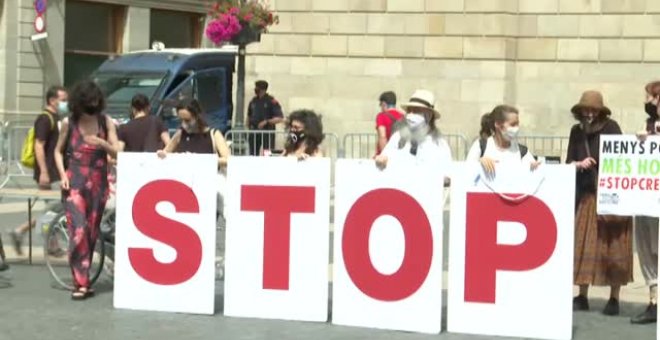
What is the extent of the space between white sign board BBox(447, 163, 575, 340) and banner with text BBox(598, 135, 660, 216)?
2.09 feet

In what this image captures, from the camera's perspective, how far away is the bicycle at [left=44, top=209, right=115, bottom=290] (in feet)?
33.5

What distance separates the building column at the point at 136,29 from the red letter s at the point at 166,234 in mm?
26577

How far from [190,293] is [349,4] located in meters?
11.6

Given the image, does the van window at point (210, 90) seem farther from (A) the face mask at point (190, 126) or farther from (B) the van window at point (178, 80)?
(A) the face mask at point (190, 126)

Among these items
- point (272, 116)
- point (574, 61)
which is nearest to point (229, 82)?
point (272, 116)

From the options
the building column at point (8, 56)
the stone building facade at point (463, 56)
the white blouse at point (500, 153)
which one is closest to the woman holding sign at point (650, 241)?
the white blouse at point (500, 153)

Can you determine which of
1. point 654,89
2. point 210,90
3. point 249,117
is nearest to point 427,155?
point 654,89

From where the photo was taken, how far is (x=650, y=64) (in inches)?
728

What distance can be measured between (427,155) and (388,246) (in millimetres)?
812

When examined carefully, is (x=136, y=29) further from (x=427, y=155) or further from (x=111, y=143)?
(x=427, y=155)

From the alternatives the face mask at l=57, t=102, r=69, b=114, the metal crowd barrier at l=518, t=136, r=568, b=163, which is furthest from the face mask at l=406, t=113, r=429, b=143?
the metal crowd barrier at l=518, t=136, r=568, b=163

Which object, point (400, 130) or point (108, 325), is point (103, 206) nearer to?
point (108, 325)

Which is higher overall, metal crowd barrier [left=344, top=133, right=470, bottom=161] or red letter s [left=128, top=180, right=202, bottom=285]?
metal crowd barrier [left=344, top=133, right=470, bottom=161]

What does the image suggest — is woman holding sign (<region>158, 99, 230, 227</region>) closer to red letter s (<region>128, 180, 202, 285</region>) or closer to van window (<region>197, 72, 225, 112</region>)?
red letter s (<region>128, 180, 202, 285</region>)
